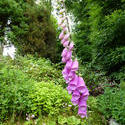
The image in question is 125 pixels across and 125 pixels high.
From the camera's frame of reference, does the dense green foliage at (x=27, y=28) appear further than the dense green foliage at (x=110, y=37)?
Yes

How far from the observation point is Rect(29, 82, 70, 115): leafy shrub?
2531 millimetres

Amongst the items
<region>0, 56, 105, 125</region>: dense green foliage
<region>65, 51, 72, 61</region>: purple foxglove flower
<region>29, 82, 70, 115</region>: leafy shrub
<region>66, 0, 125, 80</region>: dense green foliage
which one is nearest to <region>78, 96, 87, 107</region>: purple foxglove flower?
<region>65, 51, 72, 61</region>: purple foxglove flower

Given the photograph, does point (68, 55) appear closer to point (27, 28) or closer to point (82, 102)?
point (82, 102)

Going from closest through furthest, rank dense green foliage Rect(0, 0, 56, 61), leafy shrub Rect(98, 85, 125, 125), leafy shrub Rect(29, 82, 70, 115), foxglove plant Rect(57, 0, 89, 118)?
foxglove plant Rect(57, 0, 89, 118) → leafy shrub Rect(98, 85, 125, 125) → leafy shrub Rect(29, 82, 70, 115) → dense green foliage Rect(0, 0, 56, 61)


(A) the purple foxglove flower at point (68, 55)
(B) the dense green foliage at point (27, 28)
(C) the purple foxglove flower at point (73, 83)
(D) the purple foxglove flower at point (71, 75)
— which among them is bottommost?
(C) the purple foxglove flower at point (73, 83)

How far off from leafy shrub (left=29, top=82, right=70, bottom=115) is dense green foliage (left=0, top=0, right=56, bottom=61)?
4148 mm

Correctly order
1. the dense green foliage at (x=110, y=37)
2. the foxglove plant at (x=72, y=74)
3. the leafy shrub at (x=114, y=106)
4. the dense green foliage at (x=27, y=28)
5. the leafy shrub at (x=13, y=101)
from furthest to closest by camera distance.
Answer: the dense green foliage at (x=27, y=28) → the dense green foliage at (x=110, y=37) → the leafy shrub at (x=13, y=101) → the leafy shrub at (x=114, y=106) → the foxglove plant at (x=72, y=74)

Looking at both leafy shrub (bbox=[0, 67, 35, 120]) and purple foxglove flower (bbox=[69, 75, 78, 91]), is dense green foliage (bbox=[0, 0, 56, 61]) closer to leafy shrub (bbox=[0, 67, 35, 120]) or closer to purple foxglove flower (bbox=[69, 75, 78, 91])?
leafy shrub (bbox=[0, 67, 35, 120])

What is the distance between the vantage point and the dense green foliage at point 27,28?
22.5 ft

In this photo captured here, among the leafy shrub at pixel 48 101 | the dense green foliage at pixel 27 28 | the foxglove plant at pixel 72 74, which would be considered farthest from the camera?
Result: the dense green foliage at pixel 27 28

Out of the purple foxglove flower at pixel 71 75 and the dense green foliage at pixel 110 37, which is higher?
the dense green foliage at pixel 110 37

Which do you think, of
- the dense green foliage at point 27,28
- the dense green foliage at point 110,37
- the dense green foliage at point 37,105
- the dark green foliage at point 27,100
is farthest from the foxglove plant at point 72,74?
the dense green foliage at point 27,28

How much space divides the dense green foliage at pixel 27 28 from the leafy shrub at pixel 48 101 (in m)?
4.15

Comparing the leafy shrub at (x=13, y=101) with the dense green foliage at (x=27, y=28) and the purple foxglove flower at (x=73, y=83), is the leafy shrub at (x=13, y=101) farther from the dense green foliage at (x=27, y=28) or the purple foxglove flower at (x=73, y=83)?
the dense green foliage at (x=27, y=28)
